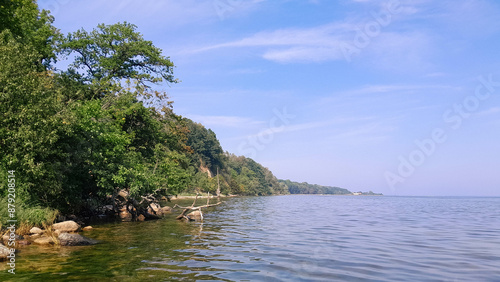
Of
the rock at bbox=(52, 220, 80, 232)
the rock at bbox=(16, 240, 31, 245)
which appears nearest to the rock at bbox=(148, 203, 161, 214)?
the rock at bbox=(52, 220, 80, 232)

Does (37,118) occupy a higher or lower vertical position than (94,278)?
higher

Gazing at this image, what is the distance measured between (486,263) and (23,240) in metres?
19.2

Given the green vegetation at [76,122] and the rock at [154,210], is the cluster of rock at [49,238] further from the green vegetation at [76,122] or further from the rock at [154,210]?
the rock at [154,210]

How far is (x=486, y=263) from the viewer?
44.3ft

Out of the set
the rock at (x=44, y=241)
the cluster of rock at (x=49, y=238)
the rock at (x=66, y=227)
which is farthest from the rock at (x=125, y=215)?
the rock at (x=44, y=241)

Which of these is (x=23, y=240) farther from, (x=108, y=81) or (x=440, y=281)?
(x=108, y=81)

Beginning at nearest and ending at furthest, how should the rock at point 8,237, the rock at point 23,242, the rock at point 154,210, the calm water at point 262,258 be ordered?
the calm water at point 262,258 < the rock at point 8,237 < the rock at point 23,242 < the rock at point 154,210

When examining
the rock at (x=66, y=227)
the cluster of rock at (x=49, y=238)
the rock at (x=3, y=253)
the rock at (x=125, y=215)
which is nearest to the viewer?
the rock at (x=3, y=253)

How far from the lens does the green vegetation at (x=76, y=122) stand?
17531mm

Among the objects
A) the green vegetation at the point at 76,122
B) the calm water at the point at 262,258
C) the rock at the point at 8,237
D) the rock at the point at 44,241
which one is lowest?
the calm water at the point at 262,258

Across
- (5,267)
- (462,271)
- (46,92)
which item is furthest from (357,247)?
(46,92)

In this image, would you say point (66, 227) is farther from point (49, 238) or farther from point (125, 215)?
point (125, 215)

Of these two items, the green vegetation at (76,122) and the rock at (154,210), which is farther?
the rock at (154,210)

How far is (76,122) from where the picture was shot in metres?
20.5
